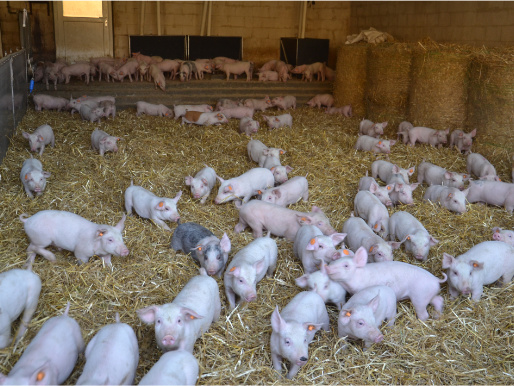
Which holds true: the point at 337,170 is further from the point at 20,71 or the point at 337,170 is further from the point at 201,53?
the point at 201,53

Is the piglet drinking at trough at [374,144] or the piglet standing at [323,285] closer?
the piglet standing at [323,285]

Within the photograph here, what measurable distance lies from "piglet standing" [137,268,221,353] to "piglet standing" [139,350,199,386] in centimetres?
20

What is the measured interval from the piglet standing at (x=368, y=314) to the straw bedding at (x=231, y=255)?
12 cm

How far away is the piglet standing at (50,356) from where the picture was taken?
101 inches

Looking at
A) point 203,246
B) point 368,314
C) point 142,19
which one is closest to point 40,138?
point 203,246

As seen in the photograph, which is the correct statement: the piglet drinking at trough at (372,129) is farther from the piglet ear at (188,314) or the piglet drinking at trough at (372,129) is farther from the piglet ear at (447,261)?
the piglet ear at (188,314)

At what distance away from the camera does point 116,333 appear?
298 cm

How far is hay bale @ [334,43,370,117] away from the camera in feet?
35.2

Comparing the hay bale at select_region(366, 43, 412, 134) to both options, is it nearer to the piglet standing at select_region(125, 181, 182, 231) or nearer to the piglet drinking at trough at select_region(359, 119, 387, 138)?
the piglet drinking at trough at select_region(359, 119, 387, 138)

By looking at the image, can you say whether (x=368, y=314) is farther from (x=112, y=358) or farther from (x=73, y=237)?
(x=73, y=237)

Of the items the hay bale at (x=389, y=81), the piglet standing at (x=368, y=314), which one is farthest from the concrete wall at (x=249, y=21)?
the piglet standing at (x=368, y=314)

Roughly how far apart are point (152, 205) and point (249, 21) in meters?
10.5

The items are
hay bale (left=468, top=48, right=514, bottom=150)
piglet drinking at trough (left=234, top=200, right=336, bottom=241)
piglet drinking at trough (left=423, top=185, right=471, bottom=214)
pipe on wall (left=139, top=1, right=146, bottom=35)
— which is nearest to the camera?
piglet drinking at trough (left=234, top=200, right=336, bottom=241)

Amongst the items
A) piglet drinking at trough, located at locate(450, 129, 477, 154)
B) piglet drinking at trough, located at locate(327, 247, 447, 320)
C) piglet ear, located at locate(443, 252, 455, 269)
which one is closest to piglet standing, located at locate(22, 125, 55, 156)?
piglet drinking at trough, located at locate(327, 247, 447, 320)
